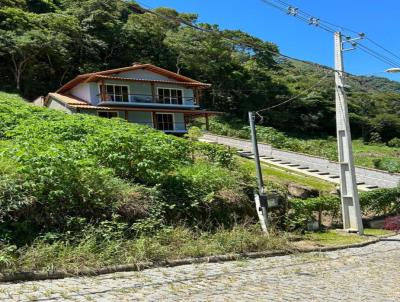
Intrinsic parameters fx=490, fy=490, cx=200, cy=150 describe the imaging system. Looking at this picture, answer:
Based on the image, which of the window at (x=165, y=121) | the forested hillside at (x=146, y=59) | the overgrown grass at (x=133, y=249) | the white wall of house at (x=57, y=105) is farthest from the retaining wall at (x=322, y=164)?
the overgrown grass at (x=133, y=249)

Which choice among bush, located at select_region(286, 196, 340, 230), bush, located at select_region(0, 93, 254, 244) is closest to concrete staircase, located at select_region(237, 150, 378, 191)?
bush, located at select_region(286, 196, 340, 230)

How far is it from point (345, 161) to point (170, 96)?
84.3 feet

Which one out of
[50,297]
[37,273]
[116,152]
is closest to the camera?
[50,297]

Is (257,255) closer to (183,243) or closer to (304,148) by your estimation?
(183,243)

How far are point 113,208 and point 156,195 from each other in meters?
1.75

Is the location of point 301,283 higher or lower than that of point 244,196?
lower

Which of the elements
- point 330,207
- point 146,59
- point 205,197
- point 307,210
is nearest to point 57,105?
point 146,59

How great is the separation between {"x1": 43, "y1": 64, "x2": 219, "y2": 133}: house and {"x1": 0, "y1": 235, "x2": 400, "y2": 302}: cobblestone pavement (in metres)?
27.5

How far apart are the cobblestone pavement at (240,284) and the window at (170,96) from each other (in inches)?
1224

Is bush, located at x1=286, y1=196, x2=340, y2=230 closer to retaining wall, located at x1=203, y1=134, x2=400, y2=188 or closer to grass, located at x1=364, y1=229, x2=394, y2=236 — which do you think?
grass, located at x1=364, y1=229, x2=394, y2=236

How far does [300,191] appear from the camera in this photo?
70.5ft

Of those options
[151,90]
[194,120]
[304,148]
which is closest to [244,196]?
[304,148]

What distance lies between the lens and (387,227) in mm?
21734

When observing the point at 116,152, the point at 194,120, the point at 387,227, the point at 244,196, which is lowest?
the point at 387,227
